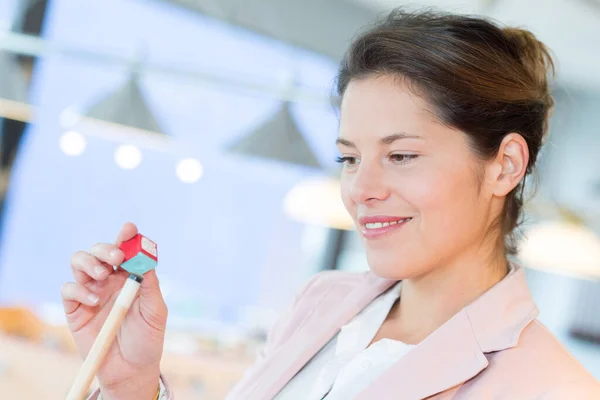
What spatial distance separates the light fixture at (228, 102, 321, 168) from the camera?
10.9 feet

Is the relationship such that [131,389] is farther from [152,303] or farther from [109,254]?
[109,254]

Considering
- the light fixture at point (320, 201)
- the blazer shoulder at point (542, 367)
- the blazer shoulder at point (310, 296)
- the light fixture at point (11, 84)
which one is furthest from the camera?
the light fixture at point (320, 201)

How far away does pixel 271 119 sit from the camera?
11.3 ft

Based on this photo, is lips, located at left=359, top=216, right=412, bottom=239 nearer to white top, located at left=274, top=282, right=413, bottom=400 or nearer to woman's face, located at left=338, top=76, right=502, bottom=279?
woman's face, located at left=338, top=76, right=502, bottom=279

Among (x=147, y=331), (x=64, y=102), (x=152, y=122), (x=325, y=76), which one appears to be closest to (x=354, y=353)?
(x=147, y=331)

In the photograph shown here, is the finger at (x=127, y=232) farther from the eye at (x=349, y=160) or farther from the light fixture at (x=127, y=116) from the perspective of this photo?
the light fixture at (x=127, y=116)

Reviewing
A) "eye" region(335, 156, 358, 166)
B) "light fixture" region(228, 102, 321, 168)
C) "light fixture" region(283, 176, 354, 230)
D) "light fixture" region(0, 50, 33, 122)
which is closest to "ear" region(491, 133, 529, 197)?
"eye" region(335, 156, 358, 166)

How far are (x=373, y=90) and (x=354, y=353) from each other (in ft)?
1.76

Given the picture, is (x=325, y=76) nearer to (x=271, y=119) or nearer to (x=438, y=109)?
(x=271, y=119)

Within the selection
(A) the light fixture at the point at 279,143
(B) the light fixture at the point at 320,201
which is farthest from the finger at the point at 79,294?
(B) the light fixture at the point at 320,201

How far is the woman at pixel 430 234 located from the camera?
1288 millimetres

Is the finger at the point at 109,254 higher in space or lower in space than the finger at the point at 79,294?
higher

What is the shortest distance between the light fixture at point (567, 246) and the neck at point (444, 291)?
7.79 ft

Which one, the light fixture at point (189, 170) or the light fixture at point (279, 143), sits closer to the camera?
the light fixture at point (279, 143)
